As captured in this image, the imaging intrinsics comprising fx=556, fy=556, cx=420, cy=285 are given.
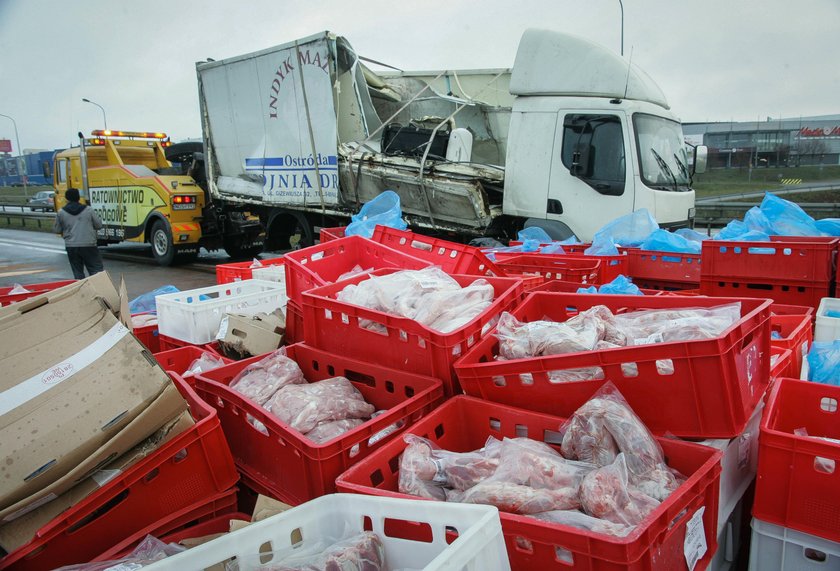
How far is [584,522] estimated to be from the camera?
1512 mm

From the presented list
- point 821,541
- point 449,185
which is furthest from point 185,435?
point 449,185

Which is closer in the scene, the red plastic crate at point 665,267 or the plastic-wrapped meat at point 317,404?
the plastic-wrapped meat at point 317,404

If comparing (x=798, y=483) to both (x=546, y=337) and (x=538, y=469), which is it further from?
(x=546, y=337)

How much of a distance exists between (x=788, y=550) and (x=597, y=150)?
5.74 m

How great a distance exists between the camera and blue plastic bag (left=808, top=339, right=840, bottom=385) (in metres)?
2.47

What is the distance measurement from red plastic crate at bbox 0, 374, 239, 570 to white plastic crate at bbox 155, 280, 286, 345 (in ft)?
5.01

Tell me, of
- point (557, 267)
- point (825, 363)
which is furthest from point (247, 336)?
point (825, 363)

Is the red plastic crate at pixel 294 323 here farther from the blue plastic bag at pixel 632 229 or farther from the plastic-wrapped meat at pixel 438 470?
the blue plastic bag at pixel 632 229

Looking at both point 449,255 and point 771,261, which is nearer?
point 449,255

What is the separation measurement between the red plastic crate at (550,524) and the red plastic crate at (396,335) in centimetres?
22

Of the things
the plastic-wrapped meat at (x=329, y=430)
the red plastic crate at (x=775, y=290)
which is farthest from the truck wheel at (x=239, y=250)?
the plastic-wrapped meat at (x=329, y=430)

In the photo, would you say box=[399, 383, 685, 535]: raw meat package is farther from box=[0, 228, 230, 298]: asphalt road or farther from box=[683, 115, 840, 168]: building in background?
box=[683, 115, 840, 168]: building in background

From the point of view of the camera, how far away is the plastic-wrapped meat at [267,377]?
8.34 feet

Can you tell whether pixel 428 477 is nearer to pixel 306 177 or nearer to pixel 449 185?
pixel 449 185
